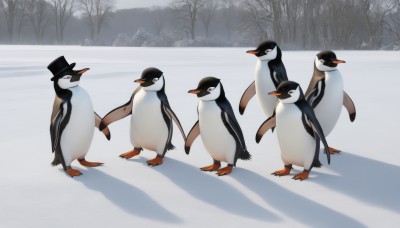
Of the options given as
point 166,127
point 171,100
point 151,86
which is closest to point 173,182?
point 166,127

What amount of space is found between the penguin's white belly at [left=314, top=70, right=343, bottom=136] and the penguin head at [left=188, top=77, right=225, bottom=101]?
3.29ft

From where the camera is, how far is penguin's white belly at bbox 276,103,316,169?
2.96 m

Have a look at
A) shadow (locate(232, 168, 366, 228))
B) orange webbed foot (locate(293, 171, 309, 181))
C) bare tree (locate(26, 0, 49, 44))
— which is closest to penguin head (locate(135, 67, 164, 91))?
shadow (locate(232, 168, 366, 228))

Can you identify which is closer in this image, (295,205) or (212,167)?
(295,205)

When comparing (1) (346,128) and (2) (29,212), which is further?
(1) (346,128)

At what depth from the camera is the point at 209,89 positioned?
3051 millimetres

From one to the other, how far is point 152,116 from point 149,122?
0.06 m

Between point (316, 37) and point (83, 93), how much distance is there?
33.0 meters

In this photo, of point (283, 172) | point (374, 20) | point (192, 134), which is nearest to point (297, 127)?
point (283, 172)

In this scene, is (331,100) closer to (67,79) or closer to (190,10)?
(67,79)

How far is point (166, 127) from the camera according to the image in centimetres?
339

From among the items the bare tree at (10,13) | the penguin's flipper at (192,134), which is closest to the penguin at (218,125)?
the penguin's flipper at (192,134)

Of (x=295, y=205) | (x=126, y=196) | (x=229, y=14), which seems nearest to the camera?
(x=295, y=205)

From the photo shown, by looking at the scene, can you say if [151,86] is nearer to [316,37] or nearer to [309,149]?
[309,149]
